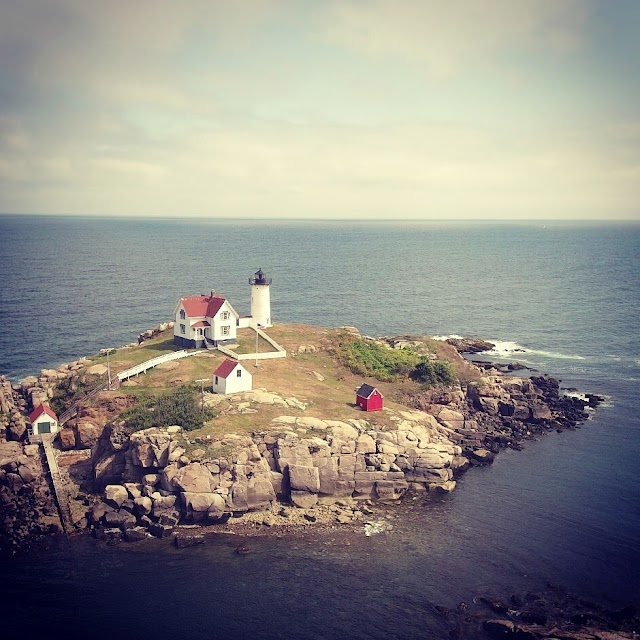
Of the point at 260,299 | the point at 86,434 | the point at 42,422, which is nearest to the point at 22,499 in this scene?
the point at 86,434

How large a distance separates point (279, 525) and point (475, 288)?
132 metres

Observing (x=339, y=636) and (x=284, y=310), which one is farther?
(x=284, y=310)

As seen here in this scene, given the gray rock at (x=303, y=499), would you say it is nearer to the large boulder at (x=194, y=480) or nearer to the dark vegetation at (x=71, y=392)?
the large boulder at (x=194, y=480)

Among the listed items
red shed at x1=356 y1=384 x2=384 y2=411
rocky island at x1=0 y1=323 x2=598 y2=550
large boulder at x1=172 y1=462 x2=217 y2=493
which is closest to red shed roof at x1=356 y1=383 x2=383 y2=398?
red shed at x1=356 y1=384 x2=384 y2=411

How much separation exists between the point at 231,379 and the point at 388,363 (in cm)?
2407

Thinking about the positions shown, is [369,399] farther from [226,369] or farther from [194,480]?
[194,480]

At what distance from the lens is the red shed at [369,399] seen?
216 ft

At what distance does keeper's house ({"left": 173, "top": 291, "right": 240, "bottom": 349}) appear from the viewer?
7750 cm

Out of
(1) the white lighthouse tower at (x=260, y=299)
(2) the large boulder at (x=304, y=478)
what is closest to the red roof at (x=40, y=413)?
(2) the large boulder at (x=304, y=478)

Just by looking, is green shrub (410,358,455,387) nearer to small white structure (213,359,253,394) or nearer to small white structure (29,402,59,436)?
small white structure (213,359,253,394)

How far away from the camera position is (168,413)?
6016 centimetres

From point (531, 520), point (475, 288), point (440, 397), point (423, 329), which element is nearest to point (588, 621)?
point (531, 520)

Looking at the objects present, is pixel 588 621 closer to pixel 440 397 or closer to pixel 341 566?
pixel 341 566

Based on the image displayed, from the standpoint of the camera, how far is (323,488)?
5566 cm
